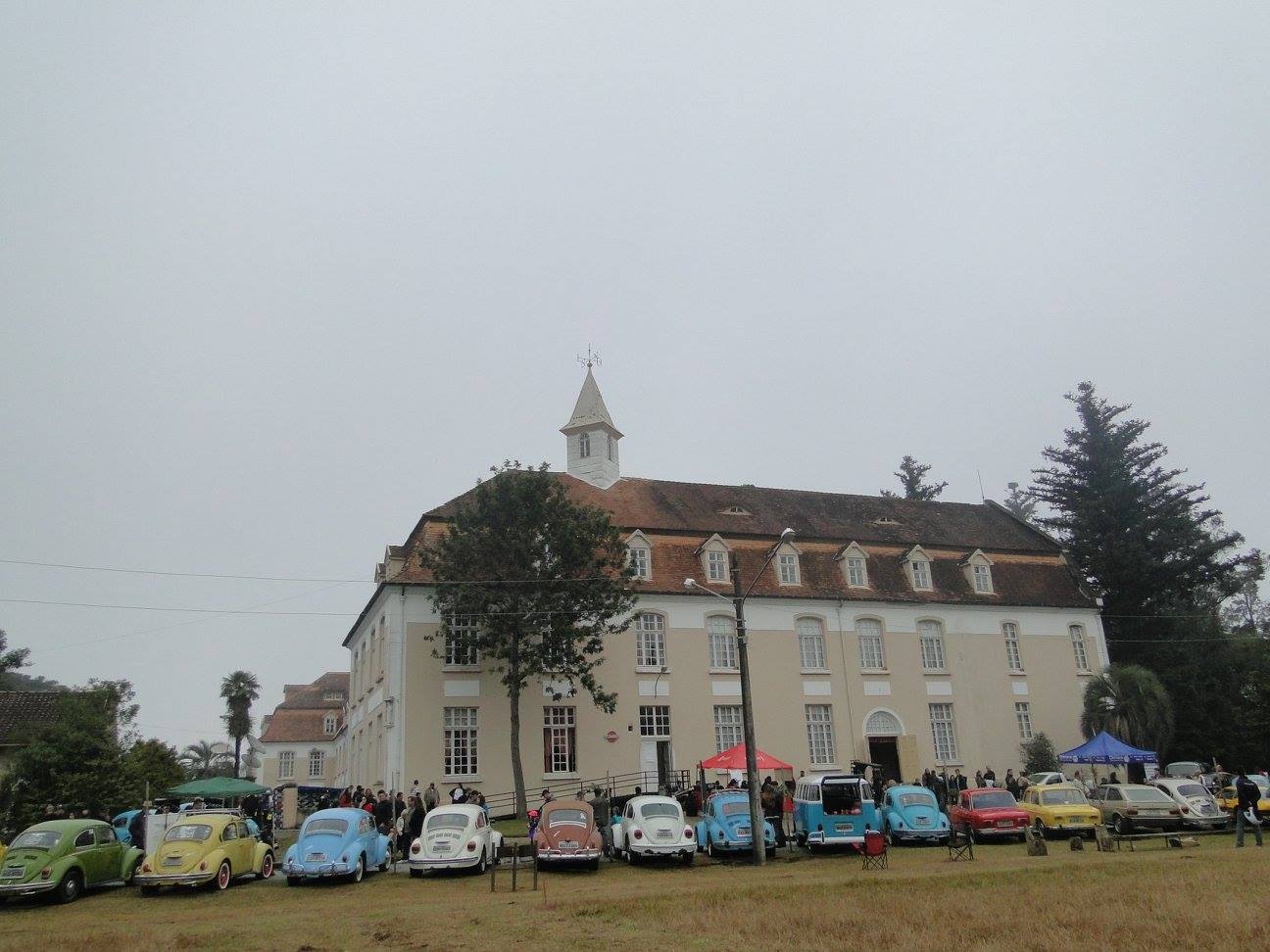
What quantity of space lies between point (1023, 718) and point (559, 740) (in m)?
20.5

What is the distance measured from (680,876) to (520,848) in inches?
189

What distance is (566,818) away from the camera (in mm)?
21953

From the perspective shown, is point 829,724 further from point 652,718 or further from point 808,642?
point 652,718

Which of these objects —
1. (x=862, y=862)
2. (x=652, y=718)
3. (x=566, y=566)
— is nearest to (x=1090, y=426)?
(x=652, y=718)

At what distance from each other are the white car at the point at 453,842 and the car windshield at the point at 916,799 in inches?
409

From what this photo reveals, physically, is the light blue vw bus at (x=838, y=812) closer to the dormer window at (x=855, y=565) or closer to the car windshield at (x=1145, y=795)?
the car windshield at (x=1145, y=795)

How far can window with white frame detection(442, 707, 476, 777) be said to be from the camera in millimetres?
34688

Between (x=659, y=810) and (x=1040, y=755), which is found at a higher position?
(x=1040, y=755)

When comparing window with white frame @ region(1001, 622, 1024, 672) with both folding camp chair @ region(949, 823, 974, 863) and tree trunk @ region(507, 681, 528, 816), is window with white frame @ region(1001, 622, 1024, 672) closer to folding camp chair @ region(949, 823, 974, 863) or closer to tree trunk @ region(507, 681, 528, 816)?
folding camp chair @ region(949, 823, 974, 863)

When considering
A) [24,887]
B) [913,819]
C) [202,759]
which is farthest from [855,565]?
[202,759]

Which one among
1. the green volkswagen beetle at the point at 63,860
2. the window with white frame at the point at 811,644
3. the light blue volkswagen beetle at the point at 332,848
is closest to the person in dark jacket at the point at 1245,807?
the light blue volkswagen beetle at the point at 332,848

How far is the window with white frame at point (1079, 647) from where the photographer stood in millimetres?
44625

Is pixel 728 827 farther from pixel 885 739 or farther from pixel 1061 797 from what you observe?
pixel 885 739

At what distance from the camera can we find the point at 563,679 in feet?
113
